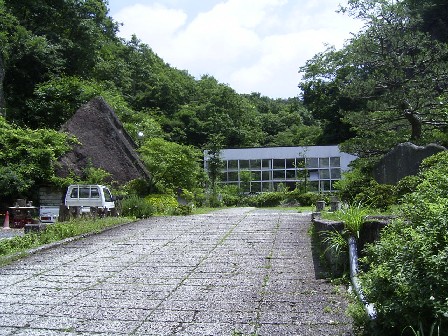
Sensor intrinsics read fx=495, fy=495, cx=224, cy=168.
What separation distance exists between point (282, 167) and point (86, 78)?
53.7ft

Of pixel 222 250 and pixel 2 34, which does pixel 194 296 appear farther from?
pixel 2 34

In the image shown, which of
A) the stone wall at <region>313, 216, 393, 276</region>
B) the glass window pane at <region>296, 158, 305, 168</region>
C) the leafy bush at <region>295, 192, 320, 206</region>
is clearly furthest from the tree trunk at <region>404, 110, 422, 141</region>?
the glass window pane at <region>296, 158, 305, 168</region>

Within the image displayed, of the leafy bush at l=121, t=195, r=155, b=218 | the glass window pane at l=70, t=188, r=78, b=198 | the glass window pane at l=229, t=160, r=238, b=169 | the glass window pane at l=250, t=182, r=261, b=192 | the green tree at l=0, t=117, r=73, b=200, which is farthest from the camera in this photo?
the glass window pane at l=229, t=160, r=238, b=169

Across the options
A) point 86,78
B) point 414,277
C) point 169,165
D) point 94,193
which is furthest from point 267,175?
point 414,277

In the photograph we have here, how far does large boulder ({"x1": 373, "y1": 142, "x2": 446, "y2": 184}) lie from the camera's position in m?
12.3

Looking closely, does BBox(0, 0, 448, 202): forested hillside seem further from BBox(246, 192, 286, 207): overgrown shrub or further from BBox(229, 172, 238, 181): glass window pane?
BBox(246, 192, 286, 207): overgrown shrub

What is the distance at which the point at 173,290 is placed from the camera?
6.62 m

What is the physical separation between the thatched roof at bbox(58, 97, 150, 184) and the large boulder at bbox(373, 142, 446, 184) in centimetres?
1275

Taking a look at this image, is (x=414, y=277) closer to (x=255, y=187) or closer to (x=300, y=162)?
(x=300, y=162)

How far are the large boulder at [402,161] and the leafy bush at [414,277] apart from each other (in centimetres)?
803

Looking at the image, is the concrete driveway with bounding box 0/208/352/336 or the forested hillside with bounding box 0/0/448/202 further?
the forested hillside with bounding box 0/0/448/202

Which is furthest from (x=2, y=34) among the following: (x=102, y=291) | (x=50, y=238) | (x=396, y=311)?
(x=396, y=311)

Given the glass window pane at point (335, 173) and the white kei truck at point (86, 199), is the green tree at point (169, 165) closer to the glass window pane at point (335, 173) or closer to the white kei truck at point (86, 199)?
the white kei truck at point (86, 199)

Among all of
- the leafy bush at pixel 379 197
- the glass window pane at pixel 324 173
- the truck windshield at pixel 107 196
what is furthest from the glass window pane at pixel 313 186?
the leafy bush at pixel 379 197
